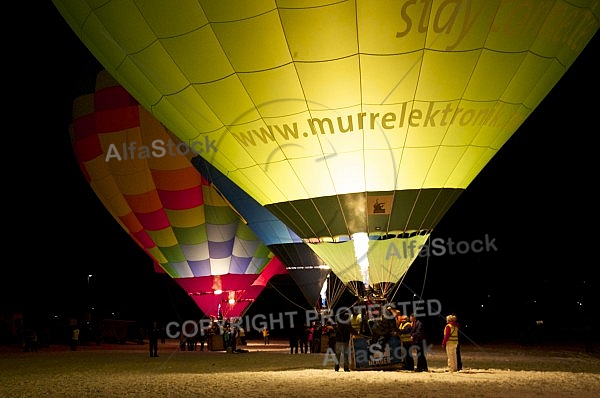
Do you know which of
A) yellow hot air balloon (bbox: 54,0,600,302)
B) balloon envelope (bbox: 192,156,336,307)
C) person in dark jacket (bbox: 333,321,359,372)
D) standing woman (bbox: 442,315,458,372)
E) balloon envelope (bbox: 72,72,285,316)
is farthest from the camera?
balloon envelope (bbox: 72,72,285,316)

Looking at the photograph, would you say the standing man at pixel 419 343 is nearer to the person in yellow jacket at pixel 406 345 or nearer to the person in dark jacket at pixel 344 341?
the person in yellow jacket at pixel 406 345

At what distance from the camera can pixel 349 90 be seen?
870 cm

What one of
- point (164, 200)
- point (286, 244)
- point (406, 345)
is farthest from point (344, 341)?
point (164, 200)

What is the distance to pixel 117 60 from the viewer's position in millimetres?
9820

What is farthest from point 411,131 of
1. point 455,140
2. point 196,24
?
point 196,24

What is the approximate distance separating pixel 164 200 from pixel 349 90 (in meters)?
10.8

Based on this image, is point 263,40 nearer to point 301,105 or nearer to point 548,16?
point 301,105

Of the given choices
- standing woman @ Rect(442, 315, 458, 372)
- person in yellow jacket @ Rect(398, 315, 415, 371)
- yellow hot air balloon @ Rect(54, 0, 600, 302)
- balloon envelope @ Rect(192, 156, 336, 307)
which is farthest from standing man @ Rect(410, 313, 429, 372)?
balloon envelope @ Rect(192, 156, 336, 307)

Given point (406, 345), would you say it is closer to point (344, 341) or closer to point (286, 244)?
point (344, 341)

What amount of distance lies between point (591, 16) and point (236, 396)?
226 inches

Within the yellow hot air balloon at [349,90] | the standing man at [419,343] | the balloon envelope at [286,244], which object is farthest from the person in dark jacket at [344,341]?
the balloon envelope at [286,244]

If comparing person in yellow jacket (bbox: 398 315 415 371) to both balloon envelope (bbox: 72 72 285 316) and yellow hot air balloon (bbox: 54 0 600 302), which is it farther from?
balloon envelope (bbox: 72 72 285 316)

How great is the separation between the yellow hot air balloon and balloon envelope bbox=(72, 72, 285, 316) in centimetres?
745

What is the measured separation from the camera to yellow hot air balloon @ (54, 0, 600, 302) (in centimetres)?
826
